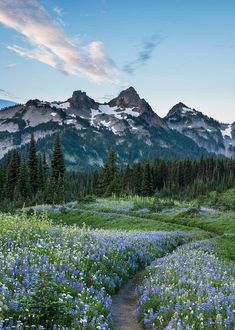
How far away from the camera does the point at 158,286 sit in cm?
1166

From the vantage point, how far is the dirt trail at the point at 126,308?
9.79 metres

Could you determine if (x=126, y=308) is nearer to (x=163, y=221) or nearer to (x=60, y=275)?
(x=60, y=275)

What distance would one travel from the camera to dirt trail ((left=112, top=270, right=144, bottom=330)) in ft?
32.1

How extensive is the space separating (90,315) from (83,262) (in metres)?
3.64

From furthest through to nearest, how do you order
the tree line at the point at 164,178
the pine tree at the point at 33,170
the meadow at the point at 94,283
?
1. the tree line at the point at 164,178
2. the pine tree at the point at 33,170
3. the meadow at the point at 94,283

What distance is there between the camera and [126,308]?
11.2 m

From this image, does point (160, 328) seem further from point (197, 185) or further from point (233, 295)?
point (197, 185)

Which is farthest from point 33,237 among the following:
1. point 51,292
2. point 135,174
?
point 135,174

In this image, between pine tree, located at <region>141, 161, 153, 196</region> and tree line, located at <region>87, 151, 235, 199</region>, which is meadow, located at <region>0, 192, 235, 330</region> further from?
pine tree, located at <region>141, 161, 153, 196</region>

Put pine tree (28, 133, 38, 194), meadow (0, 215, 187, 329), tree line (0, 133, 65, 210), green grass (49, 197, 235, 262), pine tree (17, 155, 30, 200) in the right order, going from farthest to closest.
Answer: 1. pine tree (28, 133, 38, 194)
2. pine tree (17, 155, 30, 200)
3. tree line (0, 133, 65, 210)
4. green grass (49, 197, 235, 262)
5. meadow (0, 215, 187, 329)

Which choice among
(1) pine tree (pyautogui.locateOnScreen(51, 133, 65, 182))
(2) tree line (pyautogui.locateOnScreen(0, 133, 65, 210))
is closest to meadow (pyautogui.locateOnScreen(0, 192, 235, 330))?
(2) tree line (pyautogui.locateOnScreen(0, 133, 65, 210))

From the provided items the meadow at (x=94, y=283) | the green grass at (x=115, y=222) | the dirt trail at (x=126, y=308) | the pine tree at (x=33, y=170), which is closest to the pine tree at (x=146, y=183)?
the pine tree at (x=33, y=170)

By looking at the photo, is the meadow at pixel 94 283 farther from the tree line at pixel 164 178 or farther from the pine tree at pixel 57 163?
the pine tree at pixel 57 163

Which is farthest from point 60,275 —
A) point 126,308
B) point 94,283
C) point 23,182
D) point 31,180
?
point 31,180
